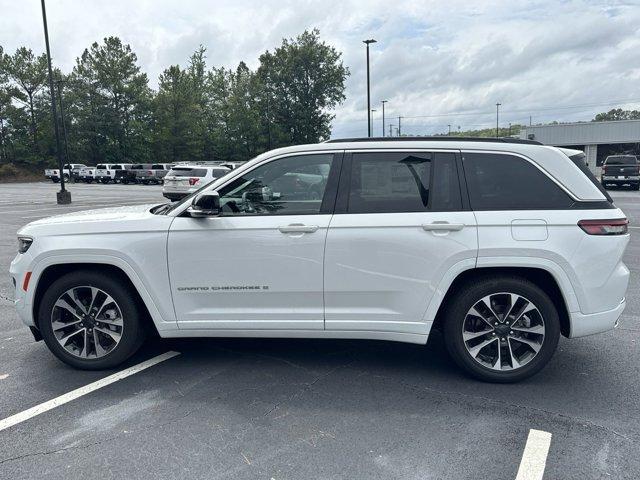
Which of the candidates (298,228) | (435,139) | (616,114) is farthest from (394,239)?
(616,114)

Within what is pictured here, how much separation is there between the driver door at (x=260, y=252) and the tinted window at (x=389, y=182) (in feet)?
0.57

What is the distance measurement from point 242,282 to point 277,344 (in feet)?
3.53

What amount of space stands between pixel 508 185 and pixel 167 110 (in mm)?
63484

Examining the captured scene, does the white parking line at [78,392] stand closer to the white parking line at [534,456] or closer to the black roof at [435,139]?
the black roof at [435,139]

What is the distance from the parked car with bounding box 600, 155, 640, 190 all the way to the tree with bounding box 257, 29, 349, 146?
132ft

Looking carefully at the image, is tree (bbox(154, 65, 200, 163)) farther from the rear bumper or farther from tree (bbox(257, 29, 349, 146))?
the rear bumper

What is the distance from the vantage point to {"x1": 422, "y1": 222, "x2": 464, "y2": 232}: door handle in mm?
3676

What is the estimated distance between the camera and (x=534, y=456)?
9.55 ft

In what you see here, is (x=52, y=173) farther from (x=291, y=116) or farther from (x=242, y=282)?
(x=242, y=282)

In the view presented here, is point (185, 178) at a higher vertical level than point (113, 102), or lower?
lower

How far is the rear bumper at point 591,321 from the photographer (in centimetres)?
372

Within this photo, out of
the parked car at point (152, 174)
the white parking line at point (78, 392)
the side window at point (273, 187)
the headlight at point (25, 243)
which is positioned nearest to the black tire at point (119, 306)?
the white parking line at point (78, 392)

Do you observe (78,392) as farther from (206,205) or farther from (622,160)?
(622,160)

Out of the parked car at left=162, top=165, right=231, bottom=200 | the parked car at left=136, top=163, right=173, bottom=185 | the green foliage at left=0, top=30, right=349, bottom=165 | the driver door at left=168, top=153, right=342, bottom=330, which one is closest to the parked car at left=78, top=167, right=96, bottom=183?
the parked car at left=136, top=163, right=173, bottom=185
